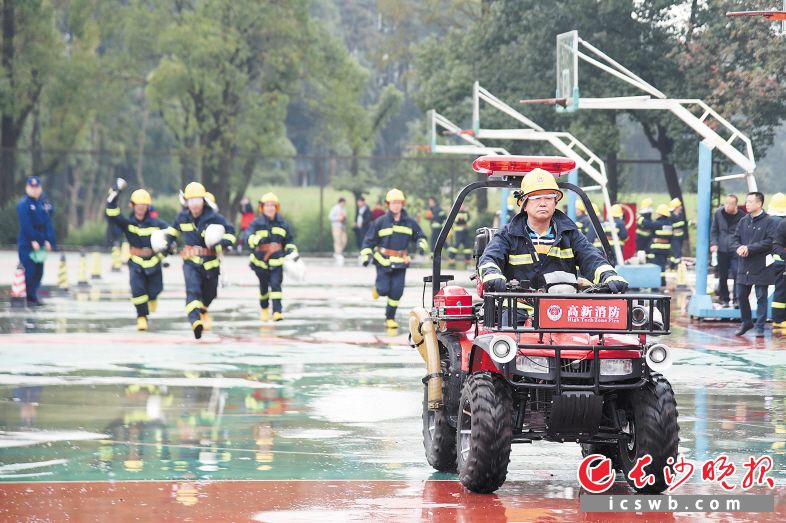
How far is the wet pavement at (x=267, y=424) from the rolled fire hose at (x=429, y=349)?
501 millimetres

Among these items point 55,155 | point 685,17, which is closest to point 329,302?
point 685,17

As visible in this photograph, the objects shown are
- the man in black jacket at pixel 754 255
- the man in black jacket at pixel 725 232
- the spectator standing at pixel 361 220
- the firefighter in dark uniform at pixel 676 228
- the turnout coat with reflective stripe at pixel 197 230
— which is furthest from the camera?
the spectator standing at pixel 361 220

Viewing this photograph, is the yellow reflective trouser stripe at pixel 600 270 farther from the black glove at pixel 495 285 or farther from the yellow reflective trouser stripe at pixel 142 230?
the yellow reflective trouser stripe at pixel 142 230

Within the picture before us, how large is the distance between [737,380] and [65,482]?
25.1ft

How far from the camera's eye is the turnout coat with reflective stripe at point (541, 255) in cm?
899

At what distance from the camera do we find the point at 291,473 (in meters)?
9.30

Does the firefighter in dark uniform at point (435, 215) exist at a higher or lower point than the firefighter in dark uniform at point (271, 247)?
higher

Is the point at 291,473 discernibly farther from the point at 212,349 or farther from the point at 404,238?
the point at 404,238

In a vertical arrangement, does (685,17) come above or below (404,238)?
above

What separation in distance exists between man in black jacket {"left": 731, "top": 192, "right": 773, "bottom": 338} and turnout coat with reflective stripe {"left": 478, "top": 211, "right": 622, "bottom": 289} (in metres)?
9.48

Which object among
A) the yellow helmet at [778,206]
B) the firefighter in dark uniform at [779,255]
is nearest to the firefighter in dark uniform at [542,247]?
the firefighter in dark uniform at [779,255]

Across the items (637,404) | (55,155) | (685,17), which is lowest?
(637,404)

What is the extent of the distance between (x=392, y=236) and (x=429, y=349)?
408 inches

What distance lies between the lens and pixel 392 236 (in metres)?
19.7
